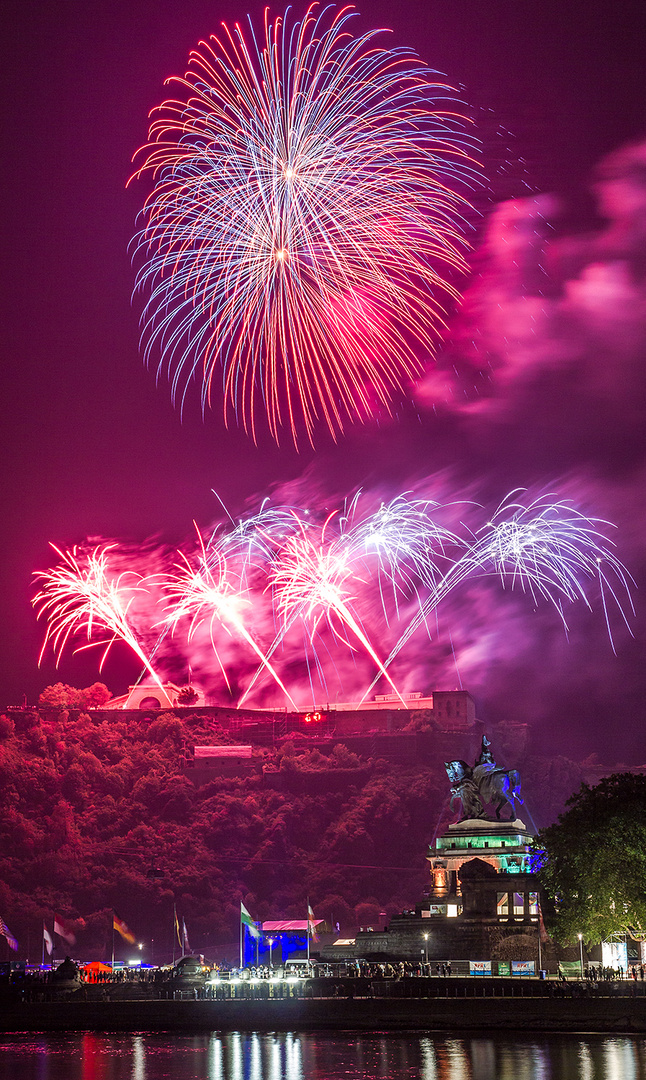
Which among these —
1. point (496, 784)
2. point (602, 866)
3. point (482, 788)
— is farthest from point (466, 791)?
point (602, 866)

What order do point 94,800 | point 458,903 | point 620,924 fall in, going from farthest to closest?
point 94,800 < point 458,903 < point 620,924

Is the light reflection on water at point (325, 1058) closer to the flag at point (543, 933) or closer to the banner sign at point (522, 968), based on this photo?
the banner sign at point (522, 968)

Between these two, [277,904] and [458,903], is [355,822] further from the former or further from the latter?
[458,903]

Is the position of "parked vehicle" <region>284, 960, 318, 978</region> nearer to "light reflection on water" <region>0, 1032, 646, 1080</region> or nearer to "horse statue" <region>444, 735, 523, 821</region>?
"light reflection on water" <region>0, 1032, 646, 1080</region>

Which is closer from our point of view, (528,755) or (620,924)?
(620,924)

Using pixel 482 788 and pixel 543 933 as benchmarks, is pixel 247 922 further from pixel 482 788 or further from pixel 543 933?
pixel 482 788

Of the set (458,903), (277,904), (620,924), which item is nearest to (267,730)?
(277,904)

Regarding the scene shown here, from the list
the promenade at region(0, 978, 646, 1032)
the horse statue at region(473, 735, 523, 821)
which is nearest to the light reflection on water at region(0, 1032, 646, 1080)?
the promenade at region(0, 978, 646, 1032)
